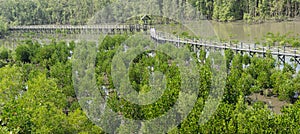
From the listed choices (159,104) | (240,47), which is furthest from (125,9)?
(159,104)

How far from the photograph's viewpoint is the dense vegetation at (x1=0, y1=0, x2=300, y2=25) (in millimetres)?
71894

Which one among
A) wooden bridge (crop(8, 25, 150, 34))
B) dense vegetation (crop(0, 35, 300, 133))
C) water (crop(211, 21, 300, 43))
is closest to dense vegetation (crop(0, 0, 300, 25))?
wooden bridge (crop(8, 25, 150, 34))

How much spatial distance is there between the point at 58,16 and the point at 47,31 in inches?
602

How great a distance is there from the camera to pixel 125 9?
228ft

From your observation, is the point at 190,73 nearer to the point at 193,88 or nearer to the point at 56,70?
the point at 193,88

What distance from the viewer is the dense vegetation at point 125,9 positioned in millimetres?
71894

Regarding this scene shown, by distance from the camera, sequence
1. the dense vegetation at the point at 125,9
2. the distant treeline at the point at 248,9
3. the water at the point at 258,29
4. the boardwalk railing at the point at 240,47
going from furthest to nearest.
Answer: the dense vegetation at the point at 125,9
the distant treeline at the point at 248,9
the water at the point at 258,29
the boardwalk railing at the point at 240,47

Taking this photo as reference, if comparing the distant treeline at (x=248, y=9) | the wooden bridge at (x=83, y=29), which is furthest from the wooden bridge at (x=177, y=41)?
the distant treeline at (x=248, y=9)

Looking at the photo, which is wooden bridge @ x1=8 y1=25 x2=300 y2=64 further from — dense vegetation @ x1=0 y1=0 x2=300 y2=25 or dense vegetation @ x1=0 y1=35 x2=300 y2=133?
dense vegetation @ x1=0 y1=0 x2=300 y2=25

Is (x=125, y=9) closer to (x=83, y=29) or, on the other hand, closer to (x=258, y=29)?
(x=83, y=29)

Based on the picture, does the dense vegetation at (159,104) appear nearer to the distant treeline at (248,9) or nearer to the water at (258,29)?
the water at (258,29)

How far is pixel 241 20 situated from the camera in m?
78.2

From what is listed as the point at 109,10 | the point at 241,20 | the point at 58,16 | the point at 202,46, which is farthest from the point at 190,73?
the point at 58,16

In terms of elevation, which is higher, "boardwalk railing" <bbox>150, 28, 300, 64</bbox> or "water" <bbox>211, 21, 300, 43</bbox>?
"water" <bbox>211, 21, 300, 43</bbox>
